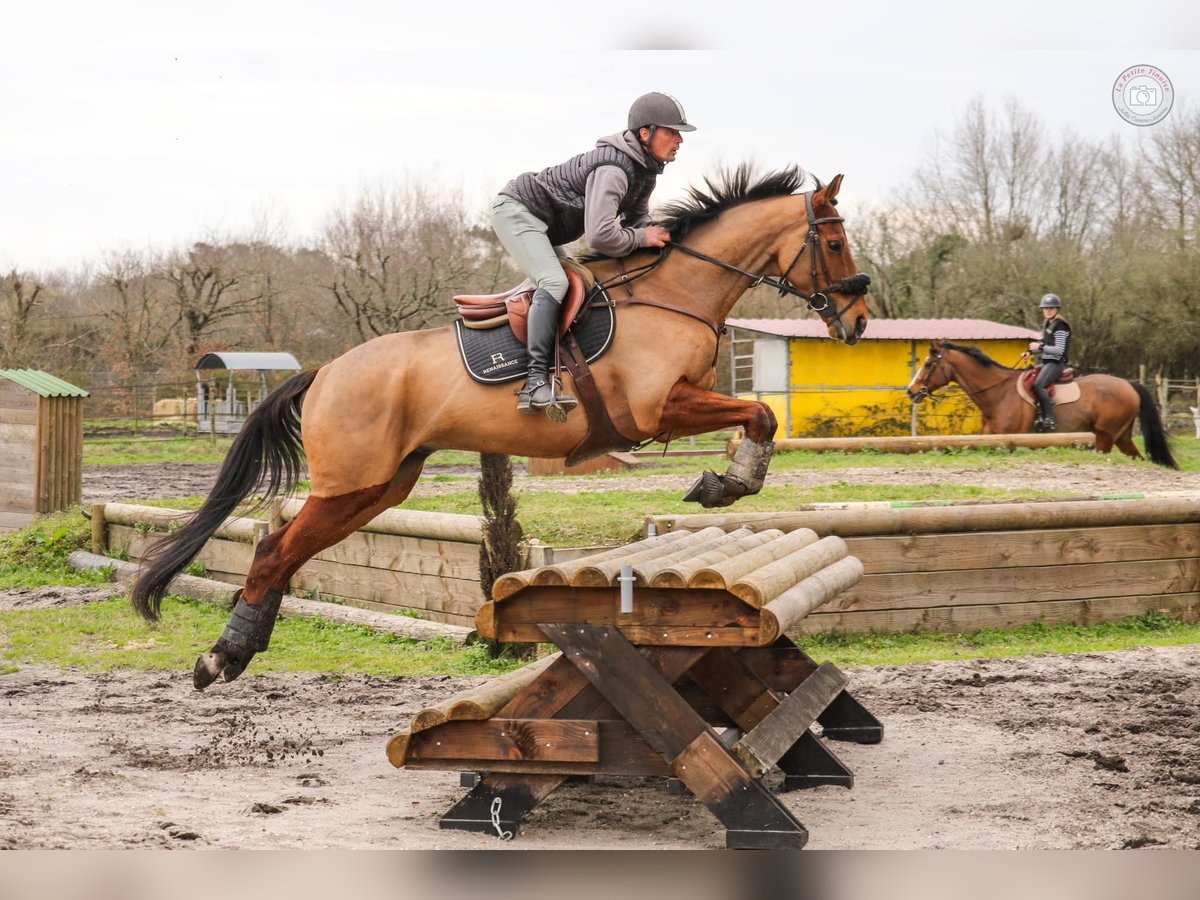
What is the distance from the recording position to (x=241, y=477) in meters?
5.47

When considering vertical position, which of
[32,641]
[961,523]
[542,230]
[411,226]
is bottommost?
[32,641]

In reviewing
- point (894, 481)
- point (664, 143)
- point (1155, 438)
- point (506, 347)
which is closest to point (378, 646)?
point (506, 347)

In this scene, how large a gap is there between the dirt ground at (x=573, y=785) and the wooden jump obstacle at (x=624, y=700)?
0.23 metres

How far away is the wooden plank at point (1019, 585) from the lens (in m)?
7.32

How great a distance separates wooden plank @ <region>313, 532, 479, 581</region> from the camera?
7645mm

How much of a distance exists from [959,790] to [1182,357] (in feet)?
87.4

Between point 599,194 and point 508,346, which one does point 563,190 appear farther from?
point 508,346

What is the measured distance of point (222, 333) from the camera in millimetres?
34812

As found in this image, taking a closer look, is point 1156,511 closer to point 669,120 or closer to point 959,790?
point 959,790

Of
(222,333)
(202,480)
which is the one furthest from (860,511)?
(222,333)

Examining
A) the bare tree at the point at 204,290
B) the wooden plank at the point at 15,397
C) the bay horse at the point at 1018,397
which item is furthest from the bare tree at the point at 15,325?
the bay horse at the point at 1018,397

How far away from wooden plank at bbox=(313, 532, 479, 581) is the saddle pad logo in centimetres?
279

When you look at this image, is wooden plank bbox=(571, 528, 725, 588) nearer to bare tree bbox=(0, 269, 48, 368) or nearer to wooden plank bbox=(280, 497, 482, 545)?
wooden plank bbox=(280, 497, 482, 545)

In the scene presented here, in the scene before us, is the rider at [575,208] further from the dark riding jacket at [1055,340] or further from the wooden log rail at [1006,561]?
the dark riding jacket at [1055,340]
